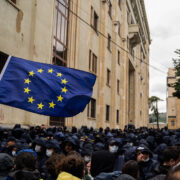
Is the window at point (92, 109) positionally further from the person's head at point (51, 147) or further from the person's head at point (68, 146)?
the person's head at point (51, 147)

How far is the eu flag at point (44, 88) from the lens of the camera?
15.1 ft

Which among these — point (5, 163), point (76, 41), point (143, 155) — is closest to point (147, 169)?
point (143, 155)

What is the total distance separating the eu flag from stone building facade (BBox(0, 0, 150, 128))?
18.9 feet

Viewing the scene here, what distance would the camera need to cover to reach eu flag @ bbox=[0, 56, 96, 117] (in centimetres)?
460

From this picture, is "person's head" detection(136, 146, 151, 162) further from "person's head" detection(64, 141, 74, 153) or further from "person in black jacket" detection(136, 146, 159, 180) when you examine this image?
"person's head" detection(64, 141, 74, 153)

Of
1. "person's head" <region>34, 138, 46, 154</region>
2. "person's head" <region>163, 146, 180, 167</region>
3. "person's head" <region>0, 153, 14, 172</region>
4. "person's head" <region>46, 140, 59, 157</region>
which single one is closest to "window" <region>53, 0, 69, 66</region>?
"person's head" <region>34, 138, 46, 154</region>

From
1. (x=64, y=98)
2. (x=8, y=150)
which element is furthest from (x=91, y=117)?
(x=64, y=98)

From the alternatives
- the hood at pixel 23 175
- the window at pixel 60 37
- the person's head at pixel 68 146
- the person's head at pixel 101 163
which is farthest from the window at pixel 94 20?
the hood at pixel 23 175

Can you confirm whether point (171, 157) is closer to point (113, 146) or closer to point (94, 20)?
point (113, 146)

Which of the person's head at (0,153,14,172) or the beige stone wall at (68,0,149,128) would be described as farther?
the beige stone wall at (68,0,149,128)

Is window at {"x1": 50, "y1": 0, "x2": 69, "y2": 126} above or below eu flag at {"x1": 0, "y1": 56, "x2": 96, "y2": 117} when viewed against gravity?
above

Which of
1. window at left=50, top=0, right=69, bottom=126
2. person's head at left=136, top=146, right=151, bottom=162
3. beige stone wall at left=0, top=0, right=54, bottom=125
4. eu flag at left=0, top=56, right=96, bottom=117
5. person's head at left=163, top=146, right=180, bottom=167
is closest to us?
person's head at left=163, top=146, right=180, bottom=167

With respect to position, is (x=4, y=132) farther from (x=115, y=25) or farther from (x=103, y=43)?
(x=115, y=25)

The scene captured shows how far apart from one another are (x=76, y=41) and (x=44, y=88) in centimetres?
1262
